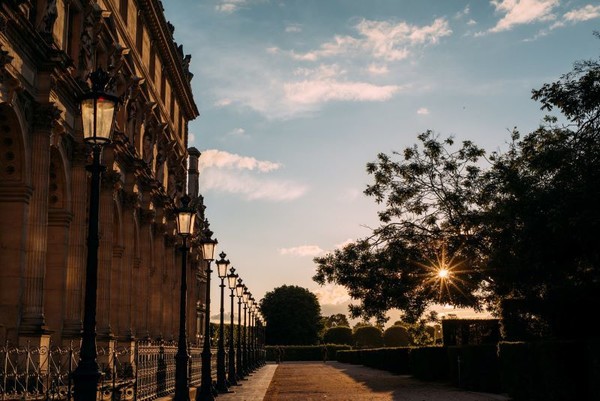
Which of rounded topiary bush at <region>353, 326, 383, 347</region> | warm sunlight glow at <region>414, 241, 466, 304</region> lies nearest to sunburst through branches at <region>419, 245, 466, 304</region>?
warm sunlight glow at <region>414, 241, 466, 304</region>

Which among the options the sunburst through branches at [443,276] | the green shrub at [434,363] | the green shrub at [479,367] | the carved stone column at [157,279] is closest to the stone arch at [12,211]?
the green shrub at [479,367]

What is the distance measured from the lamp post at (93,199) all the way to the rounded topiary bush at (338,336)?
378 ft

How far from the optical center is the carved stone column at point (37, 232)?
1958cm

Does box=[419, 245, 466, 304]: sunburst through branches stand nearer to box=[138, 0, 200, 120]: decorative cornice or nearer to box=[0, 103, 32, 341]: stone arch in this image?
box=[0, 103, 32, 341]: stone arch

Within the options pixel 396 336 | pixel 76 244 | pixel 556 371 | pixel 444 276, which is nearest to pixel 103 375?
pixel 76 244

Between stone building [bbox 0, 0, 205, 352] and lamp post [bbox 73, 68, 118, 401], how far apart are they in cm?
915

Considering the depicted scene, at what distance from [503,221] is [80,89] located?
560 inches

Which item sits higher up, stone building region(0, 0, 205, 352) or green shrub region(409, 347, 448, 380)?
stone building region(0, 0, 205, 352)

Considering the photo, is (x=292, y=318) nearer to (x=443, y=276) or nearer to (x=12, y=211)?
(x=443, y=276)

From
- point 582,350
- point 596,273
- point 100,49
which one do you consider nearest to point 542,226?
point 596,273

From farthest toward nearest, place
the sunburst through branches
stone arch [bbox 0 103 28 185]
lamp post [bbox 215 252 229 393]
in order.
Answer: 1. the sunburst through branches
2. lamp post [bbox 215 252 229 393]
3. stone arch [bbox 0 103 28 185]

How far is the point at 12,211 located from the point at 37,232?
93 centimetres

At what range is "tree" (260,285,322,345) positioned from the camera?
116062 millimetres

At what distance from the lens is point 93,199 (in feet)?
30.8
